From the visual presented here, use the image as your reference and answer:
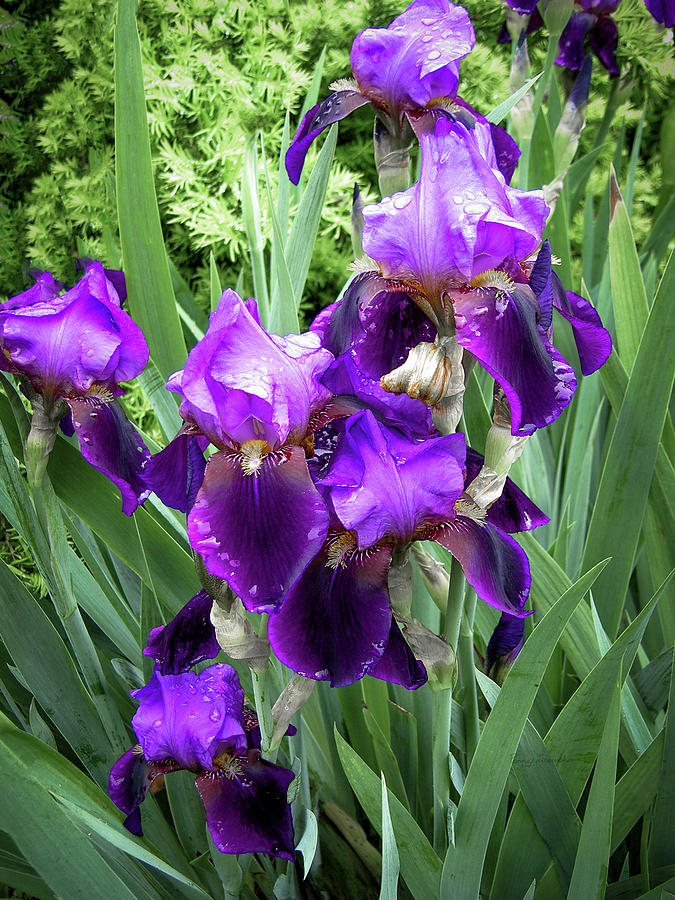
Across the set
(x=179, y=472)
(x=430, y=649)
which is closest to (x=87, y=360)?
(x=179, y=472)

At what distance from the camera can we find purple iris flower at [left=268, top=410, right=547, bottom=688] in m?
0.49

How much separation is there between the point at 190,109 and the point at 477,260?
1.72 metres

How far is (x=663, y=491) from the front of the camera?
3.21 feet

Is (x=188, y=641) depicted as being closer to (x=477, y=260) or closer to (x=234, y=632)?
(x=234, y=632)

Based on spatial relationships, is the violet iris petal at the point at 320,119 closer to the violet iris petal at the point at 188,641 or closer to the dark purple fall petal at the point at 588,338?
the dark purple fall petal at the point at 588,338

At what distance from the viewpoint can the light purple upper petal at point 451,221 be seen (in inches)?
19.8

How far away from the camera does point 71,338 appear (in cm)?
68

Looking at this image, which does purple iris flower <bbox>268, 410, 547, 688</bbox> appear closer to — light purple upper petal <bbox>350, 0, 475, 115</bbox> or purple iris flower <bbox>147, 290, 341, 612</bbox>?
purple iris flower <bbox>147, 290, 341, 612</bbox>

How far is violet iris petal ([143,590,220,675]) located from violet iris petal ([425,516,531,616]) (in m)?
0.21

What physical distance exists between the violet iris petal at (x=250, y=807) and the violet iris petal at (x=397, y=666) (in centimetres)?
18

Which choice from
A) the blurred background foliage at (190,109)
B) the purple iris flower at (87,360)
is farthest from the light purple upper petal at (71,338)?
the blurred background foliage at (190,109)

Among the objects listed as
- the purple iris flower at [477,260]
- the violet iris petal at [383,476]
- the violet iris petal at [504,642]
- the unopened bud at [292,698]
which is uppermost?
the purple iris flower at [477,260]

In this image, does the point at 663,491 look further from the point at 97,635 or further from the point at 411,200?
the point at 97,635

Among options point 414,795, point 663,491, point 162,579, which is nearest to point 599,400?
point 663,491
